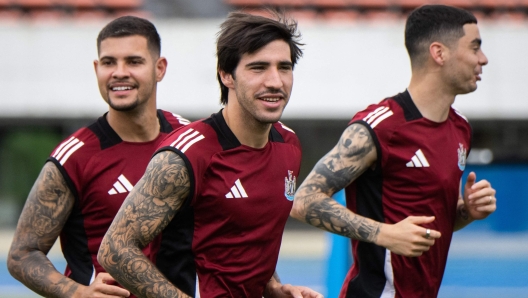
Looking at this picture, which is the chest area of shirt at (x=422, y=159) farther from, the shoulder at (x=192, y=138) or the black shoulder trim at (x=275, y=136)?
the shoulder at (x=192, y=138)

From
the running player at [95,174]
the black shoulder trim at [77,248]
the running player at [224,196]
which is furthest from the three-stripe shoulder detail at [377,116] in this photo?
the black shoulder trim at [77,248]

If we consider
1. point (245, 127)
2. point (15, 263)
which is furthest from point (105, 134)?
point (245, 127)

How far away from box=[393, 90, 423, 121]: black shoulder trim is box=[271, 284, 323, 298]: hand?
1.21m

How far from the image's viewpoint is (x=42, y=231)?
3723 millimetres

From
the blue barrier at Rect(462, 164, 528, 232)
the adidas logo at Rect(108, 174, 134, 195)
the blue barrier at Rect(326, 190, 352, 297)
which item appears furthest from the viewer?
the blue barrier at Rect(462, 164, 528, 232)

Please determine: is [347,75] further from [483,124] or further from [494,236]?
[494,236]

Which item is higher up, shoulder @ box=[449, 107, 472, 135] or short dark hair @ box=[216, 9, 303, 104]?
shoulder @ box=[449, 107, 472, 135]

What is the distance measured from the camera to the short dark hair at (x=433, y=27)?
439cm

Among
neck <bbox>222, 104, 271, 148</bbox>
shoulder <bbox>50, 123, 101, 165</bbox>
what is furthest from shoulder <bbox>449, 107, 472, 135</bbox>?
shoulder <bbox>50, 123, 101, 165</bbox>

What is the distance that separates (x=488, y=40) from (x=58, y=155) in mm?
11634

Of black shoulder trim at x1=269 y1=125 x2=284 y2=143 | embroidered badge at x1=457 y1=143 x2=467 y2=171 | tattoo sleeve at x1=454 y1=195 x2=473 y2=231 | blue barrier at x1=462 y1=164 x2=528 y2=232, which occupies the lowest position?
tattoo sleeve at x1=454 y1=195 x2=473 y2=231

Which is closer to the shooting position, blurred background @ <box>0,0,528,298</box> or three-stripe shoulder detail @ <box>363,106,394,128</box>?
three-stripe shoulder detail @ <box>363,106,394,128</box>

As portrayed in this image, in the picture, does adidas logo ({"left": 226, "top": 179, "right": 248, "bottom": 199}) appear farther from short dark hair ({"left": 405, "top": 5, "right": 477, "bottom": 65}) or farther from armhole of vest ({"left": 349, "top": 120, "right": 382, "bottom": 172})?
short dark hair ({"left": 405, "top": 5, "right": 477, "bottom": 65})

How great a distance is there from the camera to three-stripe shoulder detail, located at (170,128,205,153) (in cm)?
321
